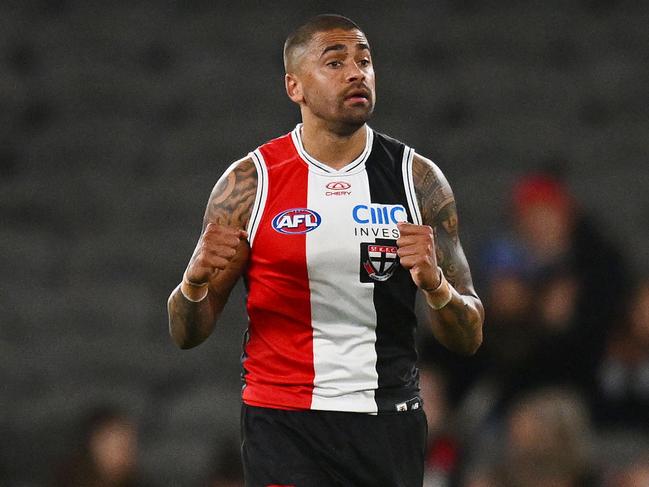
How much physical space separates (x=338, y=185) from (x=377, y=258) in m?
0.26

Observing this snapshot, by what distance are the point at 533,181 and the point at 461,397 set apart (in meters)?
1.31

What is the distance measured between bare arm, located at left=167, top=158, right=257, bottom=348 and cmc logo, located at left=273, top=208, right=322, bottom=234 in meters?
0.10

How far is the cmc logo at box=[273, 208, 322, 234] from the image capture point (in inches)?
146

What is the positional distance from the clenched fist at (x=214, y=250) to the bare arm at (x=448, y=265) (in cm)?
57

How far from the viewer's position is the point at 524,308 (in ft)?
20.1

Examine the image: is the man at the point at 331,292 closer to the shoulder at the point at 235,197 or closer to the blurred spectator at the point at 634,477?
the shoulder at the point at 235,197

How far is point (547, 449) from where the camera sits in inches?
209

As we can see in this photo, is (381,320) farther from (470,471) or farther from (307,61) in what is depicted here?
(470,471)

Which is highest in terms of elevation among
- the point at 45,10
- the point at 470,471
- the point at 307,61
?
the point at 45,10

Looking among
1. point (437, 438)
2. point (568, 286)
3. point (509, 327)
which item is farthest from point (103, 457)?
point (568, 286)

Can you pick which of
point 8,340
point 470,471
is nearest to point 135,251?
point 8,340

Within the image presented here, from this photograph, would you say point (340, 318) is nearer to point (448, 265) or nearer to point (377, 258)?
point (377, 258)

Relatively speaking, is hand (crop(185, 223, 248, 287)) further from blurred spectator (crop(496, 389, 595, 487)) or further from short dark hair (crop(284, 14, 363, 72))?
blurred spectator (crop(496, 389, 595, 487))

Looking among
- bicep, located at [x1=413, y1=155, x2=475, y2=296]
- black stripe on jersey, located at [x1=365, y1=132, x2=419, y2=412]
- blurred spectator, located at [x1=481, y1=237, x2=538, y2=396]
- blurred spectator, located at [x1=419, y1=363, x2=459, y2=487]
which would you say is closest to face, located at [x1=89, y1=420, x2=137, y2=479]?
blurred spectator, located at [x1=419, y1=363, x2=459, y2=487]
